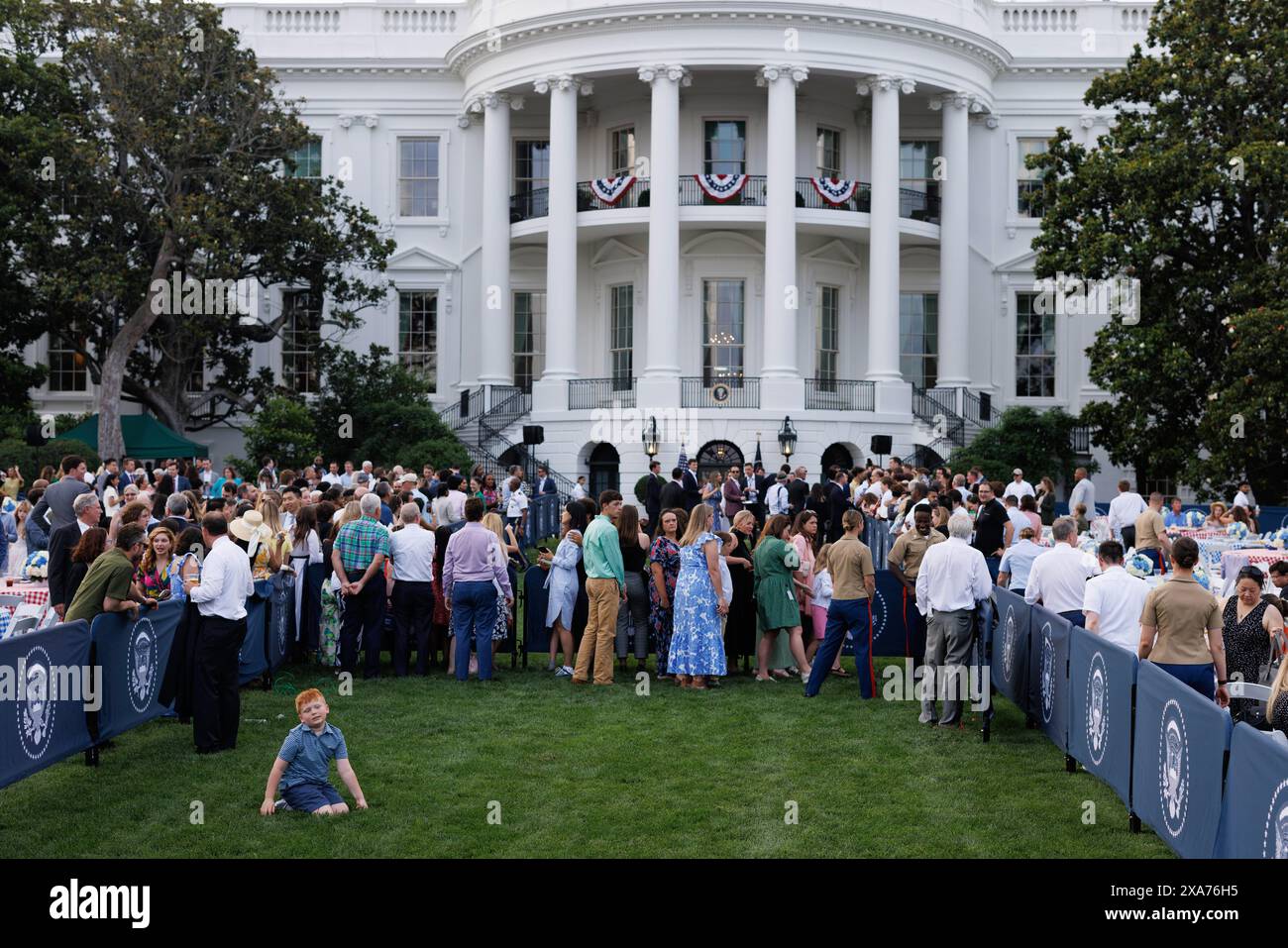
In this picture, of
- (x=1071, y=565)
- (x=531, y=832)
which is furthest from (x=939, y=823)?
(x=1071, y=565)

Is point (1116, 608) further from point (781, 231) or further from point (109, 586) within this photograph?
point (781, 231)

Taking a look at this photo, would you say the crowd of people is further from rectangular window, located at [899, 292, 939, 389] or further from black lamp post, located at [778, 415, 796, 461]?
rectangular window, located at [899, 292, 939, 389]

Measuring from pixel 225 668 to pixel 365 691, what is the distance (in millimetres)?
2677

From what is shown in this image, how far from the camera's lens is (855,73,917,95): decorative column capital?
116 feet

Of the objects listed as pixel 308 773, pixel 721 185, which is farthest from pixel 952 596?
pixel 721 185

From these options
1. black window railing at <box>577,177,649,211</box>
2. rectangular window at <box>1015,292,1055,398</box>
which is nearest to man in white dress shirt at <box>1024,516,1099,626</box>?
black window railing at <box>577,177,649,211</box>

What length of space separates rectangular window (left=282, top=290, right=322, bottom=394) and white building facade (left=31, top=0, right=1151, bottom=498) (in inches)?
4.7

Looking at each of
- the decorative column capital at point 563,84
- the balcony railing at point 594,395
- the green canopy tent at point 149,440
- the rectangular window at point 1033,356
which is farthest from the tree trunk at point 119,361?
the rectangular window at point 1033,356

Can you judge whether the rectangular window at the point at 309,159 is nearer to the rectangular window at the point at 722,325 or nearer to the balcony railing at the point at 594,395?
the balcony railing at the point at 594,395

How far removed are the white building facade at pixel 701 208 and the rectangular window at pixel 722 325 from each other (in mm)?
77

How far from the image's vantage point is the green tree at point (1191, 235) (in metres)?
27.0
